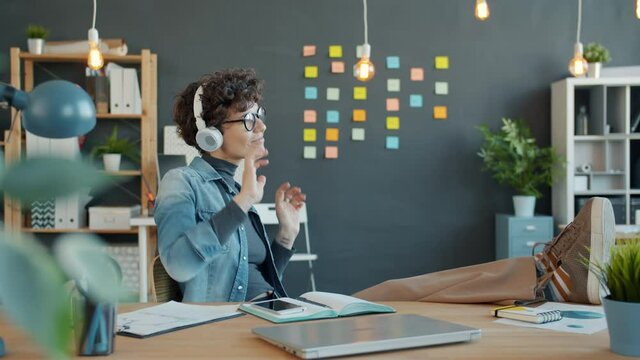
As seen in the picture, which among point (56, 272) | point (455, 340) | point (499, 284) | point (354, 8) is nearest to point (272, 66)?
point (354, 8)

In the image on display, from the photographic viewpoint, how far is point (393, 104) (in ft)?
17.0

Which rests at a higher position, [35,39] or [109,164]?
[35,39]

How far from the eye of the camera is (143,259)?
4594mm

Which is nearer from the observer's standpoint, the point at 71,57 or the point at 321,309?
the point at 321,309

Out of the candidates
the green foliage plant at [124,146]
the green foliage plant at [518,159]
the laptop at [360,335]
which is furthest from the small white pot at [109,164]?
the green foliage plant at [518,159]

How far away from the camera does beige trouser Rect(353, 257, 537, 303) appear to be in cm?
177

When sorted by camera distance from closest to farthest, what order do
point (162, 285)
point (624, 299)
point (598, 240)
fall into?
1. point (624, 299)
2. point (598, 240)
3. point (162, 285)

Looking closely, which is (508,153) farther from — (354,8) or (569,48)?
(354,8)

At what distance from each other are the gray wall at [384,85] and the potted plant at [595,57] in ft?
1.12

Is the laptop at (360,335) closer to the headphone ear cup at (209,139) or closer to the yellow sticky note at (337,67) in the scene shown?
the headphone ear cup at (209,139)

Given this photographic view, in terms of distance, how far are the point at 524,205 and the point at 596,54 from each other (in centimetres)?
120

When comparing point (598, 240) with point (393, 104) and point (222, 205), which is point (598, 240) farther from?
point (393, 104)

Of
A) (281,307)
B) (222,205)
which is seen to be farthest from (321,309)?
(222,205)

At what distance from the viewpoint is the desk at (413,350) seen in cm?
120
